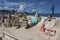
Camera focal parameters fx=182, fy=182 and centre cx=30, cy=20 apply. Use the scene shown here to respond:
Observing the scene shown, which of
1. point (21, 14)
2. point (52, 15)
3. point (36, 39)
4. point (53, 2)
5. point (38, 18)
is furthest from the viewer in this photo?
point (21, 14)

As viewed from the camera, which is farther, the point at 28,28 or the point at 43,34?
the point at 28,28

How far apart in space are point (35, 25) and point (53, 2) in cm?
173

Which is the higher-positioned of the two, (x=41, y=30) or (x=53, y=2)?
(x=53, y=2)

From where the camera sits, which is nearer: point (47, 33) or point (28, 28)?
point (47, 33)

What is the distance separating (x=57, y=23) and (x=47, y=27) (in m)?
0.50

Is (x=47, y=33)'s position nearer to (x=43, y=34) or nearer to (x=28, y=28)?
(x=43, y=34)

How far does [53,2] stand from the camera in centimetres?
962

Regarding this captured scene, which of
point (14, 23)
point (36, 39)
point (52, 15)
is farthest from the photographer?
point (14, 23)

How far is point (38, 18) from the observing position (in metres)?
11.2

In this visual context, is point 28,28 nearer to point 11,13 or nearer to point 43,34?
point 43,34

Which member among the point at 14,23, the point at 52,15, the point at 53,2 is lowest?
the point at 14,23

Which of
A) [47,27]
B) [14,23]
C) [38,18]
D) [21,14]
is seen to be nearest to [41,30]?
[47,27]

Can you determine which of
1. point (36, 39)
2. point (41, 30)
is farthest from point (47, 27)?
point (36, 39)

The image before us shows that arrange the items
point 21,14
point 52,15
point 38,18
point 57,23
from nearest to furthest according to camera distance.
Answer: point 57,23 → point 52,15 → point 38,18 → point 21,14
